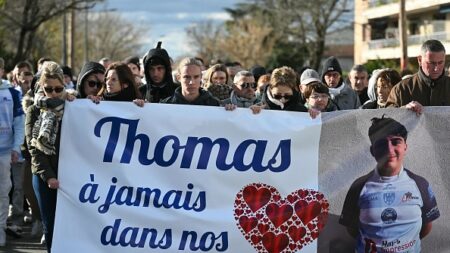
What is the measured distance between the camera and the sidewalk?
930 centimetres

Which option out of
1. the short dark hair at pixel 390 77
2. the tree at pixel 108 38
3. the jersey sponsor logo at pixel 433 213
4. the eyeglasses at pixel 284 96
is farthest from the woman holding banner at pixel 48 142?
the tree at pixel 108 38

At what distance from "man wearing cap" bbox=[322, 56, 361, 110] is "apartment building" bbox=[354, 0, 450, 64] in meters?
29.6

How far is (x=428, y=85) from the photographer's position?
7.34m

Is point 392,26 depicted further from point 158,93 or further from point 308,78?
point 158,93

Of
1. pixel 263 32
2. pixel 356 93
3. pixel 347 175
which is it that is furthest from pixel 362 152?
pixel 263 32

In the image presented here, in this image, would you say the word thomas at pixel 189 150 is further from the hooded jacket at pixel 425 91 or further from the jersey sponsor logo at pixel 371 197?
the hooded jacket at pixel 425 91

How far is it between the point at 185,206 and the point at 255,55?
67.4m

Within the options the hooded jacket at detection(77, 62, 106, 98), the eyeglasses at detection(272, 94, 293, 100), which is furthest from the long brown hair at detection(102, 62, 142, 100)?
the eyeglasses at detection(272, 94, 293, 100)

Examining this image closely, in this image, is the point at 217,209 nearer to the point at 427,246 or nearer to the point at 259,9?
the point at 427,246

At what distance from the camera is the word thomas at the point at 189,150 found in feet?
21.9

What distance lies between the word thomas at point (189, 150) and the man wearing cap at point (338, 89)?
2.79 m

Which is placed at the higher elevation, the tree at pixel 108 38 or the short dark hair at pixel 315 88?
the tree at pixel 108 38

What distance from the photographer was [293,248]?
21.5 feet

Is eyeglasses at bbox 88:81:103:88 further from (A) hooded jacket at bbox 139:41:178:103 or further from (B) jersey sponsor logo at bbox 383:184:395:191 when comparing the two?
(B) jersey sponsor logo at bbox 383:184:395:191
